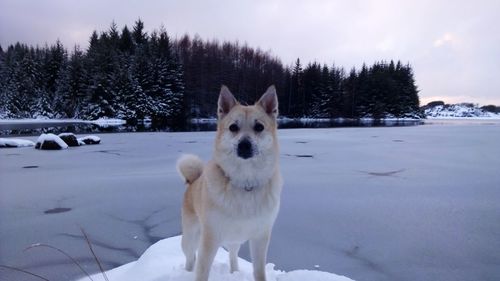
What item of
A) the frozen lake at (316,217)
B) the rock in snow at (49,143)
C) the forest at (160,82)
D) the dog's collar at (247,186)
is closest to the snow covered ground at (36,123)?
the forest at (160,82)

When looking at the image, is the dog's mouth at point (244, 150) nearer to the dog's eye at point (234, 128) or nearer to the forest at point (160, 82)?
the dog's eye at point (234, 128)

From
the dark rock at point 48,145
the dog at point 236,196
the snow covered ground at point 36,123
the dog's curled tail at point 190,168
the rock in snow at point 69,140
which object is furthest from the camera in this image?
the snow covered ground at point 36,123

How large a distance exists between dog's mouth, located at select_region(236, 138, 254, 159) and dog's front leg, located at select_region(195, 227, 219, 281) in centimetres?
58

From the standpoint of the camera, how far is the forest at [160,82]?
3144 centimetres

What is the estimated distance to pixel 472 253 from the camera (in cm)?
293

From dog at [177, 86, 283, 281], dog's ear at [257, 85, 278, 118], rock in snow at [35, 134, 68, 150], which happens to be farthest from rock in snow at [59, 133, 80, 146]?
dog's ear at [257, 85, 278, 118]

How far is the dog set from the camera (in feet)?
7.13

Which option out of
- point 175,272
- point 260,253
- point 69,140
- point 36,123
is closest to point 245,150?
point 260,253

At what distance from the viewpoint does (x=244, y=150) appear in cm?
229

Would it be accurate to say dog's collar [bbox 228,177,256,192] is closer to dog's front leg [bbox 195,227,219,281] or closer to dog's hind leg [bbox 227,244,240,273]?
dog's front leg [bbox 195,227,219,281]

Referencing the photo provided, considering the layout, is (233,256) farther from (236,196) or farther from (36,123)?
(36,123)

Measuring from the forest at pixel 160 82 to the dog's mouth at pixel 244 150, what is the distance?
1177 inches

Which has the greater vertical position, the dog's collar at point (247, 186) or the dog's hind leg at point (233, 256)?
the dog's collar at point (247, 186)

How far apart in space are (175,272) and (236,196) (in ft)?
2.88
